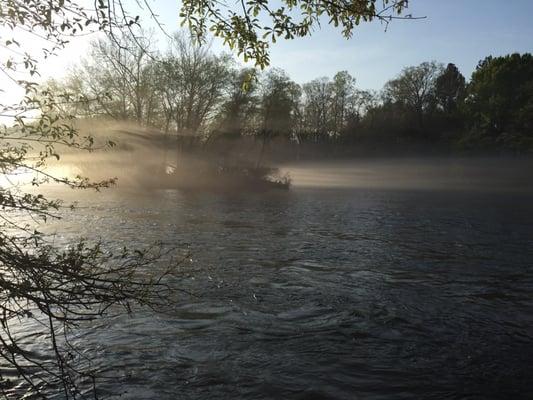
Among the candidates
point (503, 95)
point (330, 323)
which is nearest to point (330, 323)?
point (330, 323)

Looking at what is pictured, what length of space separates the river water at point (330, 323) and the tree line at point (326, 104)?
42.9 ft

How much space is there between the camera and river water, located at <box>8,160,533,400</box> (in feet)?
24.3

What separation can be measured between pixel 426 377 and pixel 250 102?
176 feet

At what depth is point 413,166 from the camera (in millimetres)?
92625

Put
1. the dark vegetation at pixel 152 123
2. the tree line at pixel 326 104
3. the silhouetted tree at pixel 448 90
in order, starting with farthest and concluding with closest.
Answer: the silhouetted tree at pixel 448 90
the tree line at pixel 326 104
the dark vegetation at pixel 152 123

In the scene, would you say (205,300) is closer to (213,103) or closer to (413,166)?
(213,103)

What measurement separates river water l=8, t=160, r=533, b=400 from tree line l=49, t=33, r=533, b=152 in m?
13.1

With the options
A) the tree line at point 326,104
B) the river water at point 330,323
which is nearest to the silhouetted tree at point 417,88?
the tree line at point 326,104

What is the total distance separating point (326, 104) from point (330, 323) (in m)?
92.4

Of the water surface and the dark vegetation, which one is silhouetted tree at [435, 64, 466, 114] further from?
the water surface

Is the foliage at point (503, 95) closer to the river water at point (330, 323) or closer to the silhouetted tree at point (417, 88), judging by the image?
the silhouetted tree at point (417, 88)

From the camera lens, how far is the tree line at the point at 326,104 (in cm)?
5266

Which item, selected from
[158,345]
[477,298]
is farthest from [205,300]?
[477,298]

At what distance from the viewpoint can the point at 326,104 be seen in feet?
325
